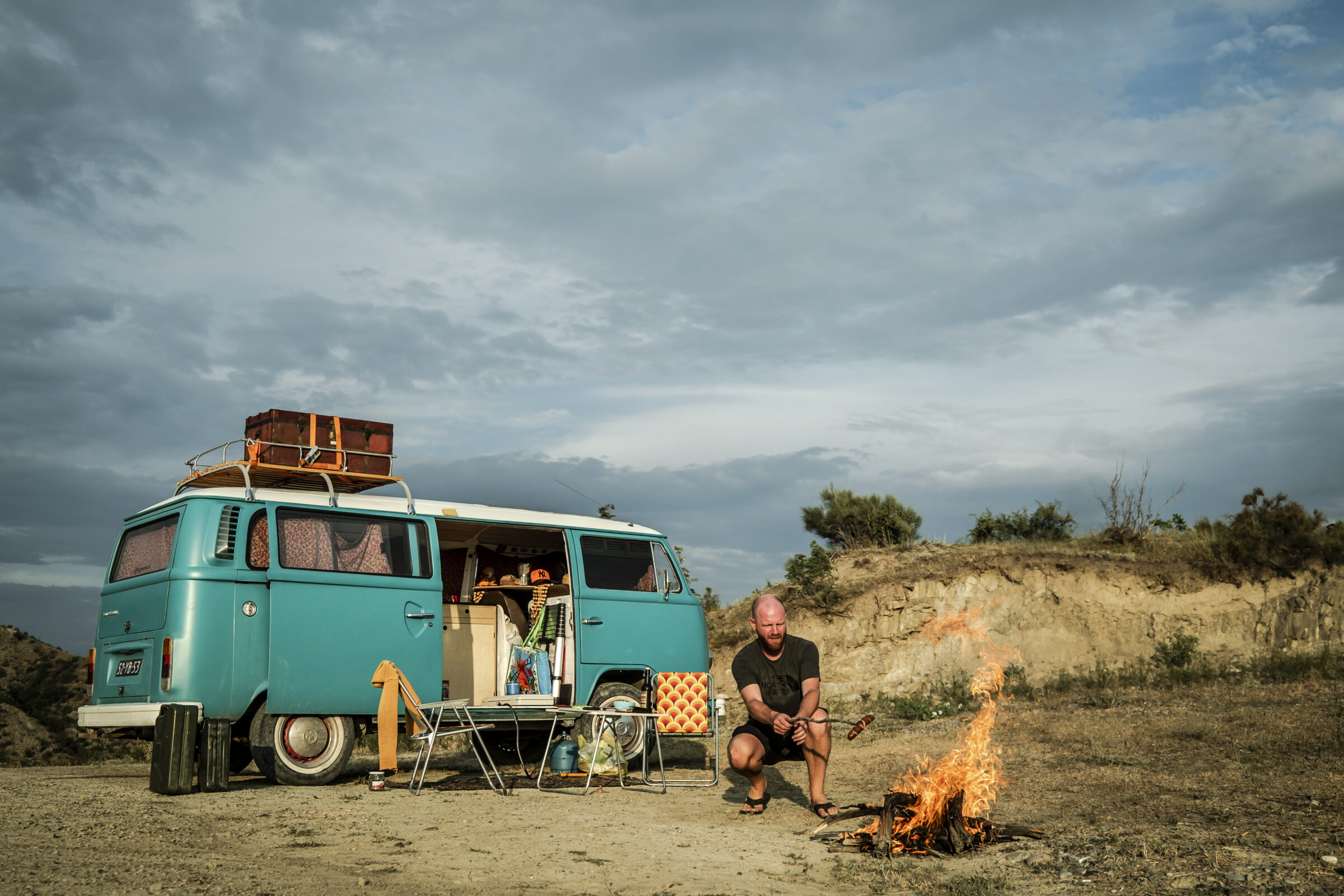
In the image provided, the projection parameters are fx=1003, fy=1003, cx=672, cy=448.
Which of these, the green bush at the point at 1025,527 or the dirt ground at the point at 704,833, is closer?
the dirt ground at the point at 704,833

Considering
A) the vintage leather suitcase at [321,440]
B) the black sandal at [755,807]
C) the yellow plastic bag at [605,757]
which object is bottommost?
the black sandal at [755,807]

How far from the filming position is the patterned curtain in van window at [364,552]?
9.04 meters

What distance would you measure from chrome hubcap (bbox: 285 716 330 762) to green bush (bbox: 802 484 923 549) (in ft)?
61.4

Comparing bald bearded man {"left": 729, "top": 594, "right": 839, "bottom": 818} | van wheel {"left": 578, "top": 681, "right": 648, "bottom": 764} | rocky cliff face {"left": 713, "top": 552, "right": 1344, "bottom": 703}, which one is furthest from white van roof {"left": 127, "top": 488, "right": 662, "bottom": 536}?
rocky cliff face {"left": 713, "top": 552, "right": 1344, "bottom": 703}

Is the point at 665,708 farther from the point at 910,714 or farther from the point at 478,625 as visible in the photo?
the point at 910,714

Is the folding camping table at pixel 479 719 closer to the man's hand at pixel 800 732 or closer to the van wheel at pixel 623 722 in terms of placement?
the van wheel at pixel 623 722

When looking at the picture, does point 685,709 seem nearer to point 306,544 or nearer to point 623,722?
point 623,722

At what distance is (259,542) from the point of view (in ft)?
28.3

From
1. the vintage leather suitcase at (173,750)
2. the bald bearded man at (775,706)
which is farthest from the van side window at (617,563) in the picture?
the vintage leather suitcase at (173,750)

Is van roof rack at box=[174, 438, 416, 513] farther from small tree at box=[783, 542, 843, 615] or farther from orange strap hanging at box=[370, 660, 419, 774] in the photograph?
small tree at box=[783, 542, 843, 615]

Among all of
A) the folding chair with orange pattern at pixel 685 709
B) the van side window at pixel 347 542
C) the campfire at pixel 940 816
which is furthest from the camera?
the folding chair with orange pattern at pixel 685 709

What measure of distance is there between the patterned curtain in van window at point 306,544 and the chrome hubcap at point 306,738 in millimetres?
1318

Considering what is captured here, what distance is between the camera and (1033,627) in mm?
20984

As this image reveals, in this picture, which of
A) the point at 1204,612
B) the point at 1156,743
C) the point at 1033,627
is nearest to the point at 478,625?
the point at 1156,743
